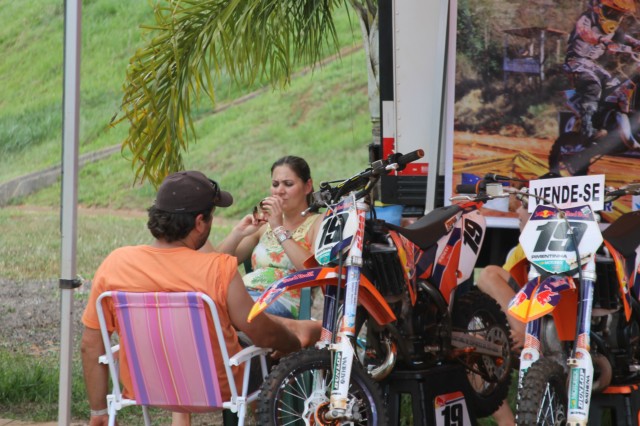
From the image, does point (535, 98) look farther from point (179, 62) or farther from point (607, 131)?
point (179, 62)

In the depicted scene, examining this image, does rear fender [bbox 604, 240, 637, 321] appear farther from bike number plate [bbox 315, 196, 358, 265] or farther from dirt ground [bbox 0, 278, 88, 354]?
dirt ground [bbox 0, 278, 88, 354]

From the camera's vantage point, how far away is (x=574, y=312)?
3846 mm

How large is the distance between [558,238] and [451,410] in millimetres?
854

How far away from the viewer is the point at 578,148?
5.19 m

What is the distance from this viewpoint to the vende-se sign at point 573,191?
3787 mm

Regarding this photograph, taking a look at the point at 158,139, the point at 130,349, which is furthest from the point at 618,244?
the point at 158,139

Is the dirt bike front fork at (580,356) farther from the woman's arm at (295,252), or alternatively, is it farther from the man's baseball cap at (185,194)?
the man's baseball cap at (185,194)

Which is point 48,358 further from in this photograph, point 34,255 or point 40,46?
point 40,46

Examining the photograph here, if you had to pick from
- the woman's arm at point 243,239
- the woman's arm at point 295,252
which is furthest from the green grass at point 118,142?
the woman's arm at point 295,252

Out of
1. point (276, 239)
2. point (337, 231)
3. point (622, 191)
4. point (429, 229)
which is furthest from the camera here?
point (276, 239)

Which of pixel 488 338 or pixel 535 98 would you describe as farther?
pixel 535 98

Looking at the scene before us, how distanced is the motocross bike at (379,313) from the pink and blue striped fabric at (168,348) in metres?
0.23

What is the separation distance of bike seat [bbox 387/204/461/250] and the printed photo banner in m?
1.19

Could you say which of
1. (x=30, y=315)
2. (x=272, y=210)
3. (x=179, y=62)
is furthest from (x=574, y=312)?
(x=30, y=315)
